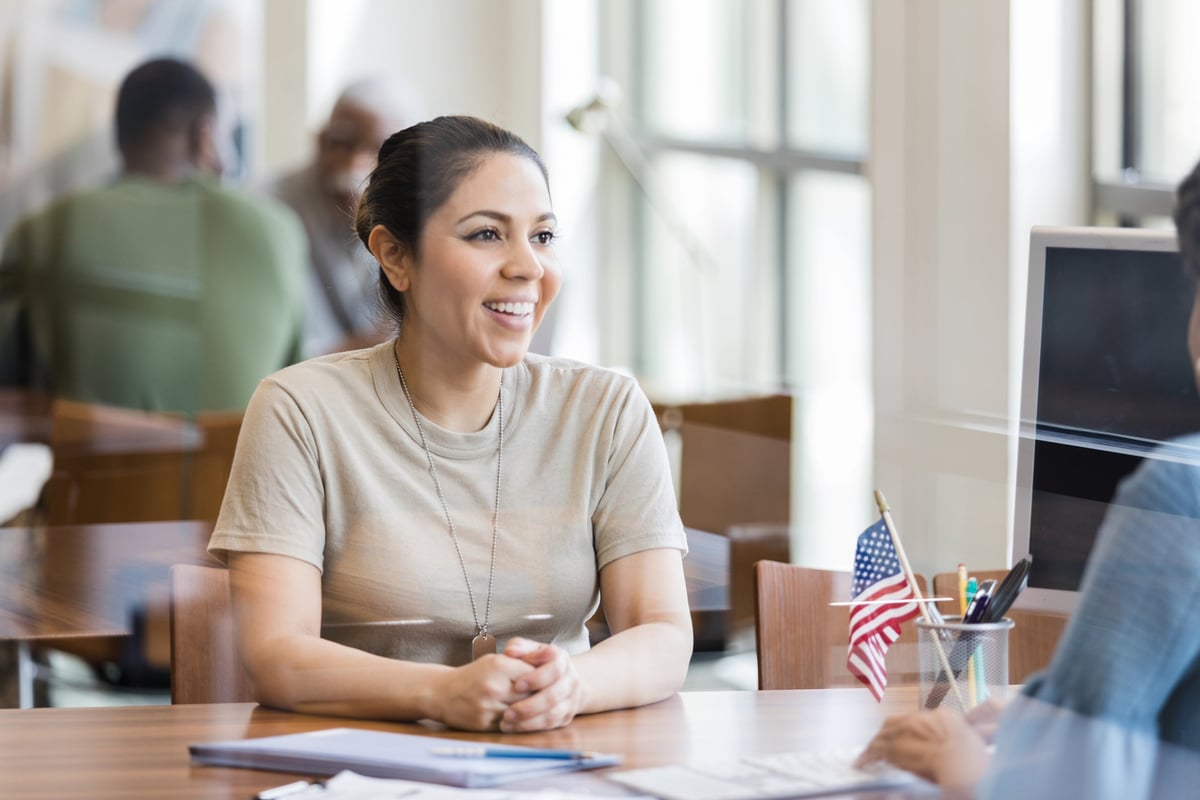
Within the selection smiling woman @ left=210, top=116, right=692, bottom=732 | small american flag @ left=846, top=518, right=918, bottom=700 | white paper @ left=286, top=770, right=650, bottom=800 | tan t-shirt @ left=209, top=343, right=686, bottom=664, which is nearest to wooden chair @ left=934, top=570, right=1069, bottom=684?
small american flag @ left=846, top=518, right=918, bottom=700

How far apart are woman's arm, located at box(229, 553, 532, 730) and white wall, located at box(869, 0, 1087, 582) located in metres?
0.45

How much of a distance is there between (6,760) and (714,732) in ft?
1.82

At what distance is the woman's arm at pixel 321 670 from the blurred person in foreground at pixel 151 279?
964 mm

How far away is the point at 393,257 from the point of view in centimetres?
161

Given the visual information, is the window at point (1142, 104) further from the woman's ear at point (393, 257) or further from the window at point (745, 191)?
the window at point (745, 191)

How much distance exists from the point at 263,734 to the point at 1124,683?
671 millimetres

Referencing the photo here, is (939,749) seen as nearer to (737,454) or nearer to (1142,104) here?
(1142,104)

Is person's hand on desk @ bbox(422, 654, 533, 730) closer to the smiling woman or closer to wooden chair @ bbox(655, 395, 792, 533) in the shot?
the smiling woman

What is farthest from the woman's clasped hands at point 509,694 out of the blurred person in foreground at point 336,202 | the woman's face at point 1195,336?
the blurred person in foreground at point 336,202

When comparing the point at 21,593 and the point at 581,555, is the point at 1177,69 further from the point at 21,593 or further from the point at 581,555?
the point at 21,593

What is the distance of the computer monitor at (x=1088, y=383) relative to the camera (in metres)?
1.04

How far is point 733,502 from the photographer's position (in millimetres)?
2521

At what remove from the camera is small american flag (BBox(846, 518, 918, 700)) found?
1.40 meters

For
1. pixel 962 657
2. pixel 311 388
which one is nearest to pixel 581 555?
pixel 311 388
